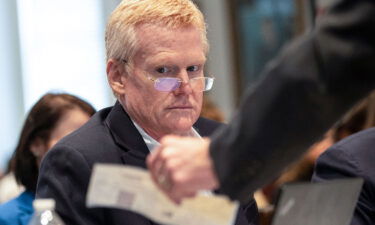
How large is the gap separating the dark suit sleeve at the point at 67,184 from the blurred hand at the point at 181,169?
725 mm

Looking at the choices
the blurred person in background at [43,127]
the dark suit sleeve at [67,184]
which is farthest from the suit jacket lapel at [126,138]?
the blurred person in background at [43,127]

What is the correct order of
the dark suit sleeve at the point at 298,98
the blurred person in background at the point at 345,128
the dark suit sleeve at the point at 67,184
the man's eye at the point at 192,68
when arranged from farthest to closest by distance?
the blurred person in background at the point at 345,128, the man's eye at the point at 192,68, the dark suit sleeve at the point at 67,184, the dark suit sleeve at the point at 298,98

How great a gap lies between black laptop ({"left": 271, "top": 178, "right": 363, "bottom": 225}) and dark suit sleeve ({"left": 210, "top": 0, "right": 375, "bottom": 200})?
0.29ft

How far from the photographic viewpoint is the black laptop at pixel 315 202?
65.5 inches

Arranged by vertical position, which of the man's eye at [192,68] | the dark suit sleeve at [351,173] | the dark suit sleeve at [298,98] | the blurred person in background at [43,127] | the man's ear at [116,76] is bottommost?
the blurred person in background at [43,127]

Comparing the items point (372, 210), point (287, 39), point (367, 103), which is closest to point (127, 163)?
point (372, 210)

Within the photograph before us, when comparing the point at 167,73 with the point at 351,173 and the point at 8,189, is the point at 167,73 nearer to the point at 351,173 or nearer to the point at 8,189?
the point at 351,173

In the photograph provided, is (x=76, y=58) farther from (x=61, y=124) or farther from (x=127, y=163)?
(x=127, y=163)

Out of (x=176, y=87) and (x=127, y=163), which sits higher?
(x=176, y=87)

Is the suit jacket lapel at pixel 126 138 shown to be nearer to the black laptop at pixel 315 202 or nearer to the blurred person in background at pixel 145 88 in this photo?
the blurred person in background at pixel 145 88

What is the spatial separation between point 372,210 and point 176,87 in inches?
27.3

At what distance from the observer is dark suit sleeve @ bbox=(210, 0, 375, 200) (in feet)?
4.81

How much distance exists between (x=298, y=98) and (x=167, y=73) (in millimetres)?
1050

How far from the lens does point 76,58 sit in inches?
331
